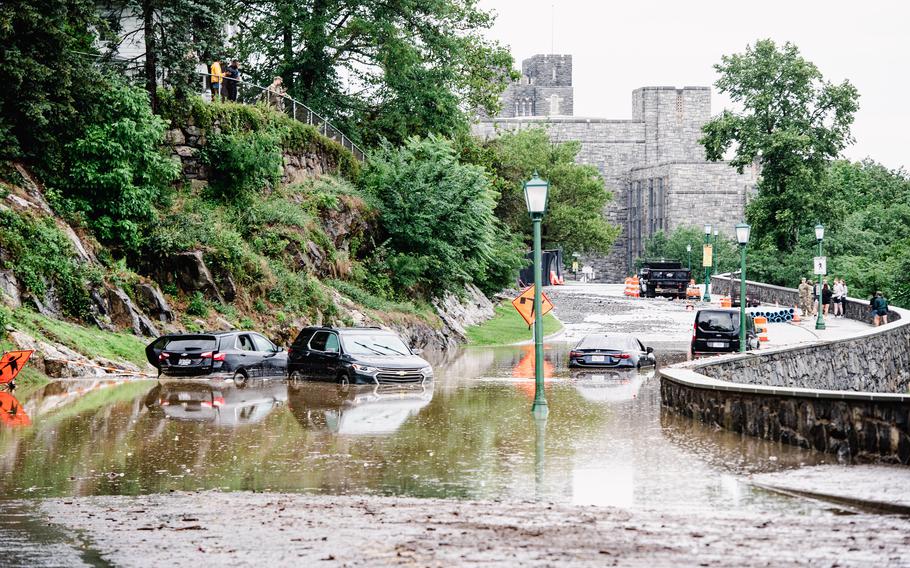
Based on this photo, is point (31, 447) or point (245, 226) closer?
point (31, 447)

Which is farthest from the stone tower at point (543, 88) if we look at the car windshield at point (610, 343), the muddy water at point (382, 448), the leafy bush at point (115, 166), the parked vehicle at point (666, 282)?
the muddy water at point (382, 448)

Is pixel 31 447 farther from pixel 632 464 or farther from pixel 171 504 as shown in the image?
pixel 632 464

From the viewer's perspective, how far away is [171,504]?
1090cm

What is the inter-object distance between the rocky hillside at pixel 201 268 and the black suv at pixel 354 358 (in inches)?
181

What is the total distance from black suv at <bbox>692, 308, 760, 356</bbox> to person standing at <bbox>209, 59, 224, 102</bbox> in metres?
17.5

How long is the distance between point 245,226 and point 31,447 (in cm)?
2567

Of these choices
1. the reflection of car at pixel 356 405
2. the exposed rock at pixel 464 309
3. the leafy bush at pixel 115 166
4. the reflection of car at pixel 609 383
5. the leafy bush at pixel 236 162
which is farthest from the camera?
the exposed rock at pixel 464 309

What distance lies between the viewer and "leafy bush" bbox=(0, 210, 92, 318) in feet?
96.5

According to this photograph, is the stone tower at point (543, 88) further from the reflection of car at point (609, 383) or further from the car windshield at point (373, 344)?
the car windshield at point (373, 344)

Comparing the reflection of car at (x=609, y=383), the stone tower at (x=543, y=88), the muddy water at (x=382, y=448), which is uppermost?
the stone tower at (x=543, y=88)

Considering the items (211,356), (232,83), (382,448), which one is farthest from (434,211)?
(382,448)

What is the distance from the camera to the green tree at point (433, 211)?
160ft

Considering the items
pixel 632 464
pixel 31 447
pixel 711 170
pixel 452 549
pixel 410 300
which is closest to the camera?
pixel 452 549

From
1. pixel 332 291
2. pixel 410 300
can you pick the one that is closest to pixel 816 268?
pixel 410 300
